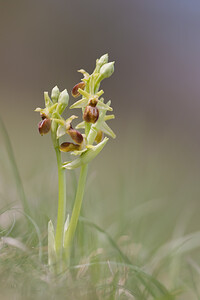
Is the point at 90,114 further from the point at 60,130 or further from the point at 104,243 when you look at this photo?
the point at 104,243

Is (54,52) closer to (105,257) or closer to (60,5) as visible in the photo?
(60,5)

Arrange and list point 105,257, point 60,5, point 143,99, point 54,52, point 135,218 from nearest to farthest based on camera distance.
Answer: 1. point 105,257
2. point 135,218
3. point 143,99
4. point 54,52
5. point 60,5

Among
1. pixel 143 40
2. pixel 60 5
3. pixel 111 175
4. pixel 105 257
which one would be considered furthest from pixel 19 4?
pixel 105 257

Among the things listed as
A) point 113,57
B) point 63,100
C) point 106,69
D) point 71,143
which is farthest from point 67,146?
Result: point 113,57

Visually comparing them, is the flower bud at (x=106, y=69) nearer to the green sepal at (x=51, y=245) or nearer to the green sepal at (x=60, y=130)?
the green sepal at (x=60, y=130)

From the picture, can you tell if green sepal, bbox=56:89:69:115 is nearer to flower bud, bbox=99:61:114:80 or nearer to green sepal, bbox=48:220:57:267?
flower bud, bbox=99:61:114:80

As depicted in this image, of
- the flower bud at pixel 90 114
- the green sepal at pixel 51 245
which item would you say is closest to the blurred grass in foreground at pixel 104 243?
the green sepal at pixel 51 245

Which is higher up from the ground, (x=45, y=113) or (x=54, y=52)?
(x=45, y=113)
